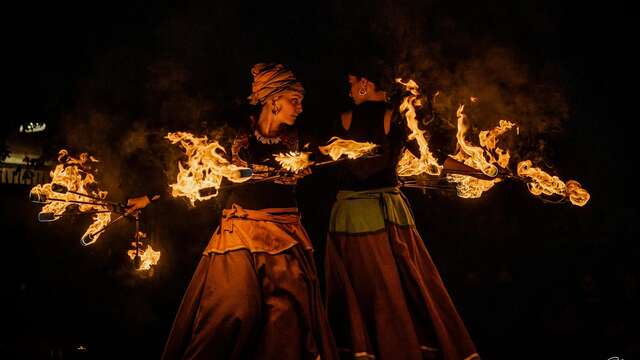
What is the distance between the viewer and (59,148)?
5.13 m

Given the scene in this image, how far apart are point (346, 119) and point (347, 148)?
1.12 feet

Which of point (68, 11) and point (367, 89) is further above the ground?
point (68, 11)

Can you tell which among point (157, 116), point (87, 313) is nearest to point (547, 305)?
point (157, 116)

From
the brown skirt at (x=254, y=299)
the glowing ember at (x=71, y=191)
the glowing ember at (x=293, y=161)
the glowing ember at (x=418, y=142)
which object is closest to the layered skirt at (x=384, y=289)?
the brown skirt at (x=254, y=299)

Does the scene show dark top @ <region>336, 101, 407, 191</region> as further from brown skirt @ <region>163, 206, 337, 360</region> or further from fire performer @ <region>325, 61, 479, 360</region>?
brown skirt @ <region>163, 206, 337, 360</region>

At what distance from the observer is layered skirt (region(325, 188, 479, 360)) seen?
12.3 feet

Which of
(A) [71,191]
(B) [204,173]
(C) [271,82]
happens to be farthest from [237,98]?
(A) [71,191]

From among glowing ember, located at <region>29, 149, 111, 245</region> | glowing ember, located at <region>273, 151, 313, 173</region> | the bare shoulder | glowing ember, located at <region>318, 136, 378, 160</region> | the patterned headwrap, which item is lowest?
glowing ember, located at <region>29, 149, 111, 245</region>

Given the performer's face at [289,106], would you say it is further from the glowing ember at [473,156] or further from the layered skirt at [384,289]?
the glowing ember at [473,156]

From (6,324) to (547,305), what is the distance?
20.3 ft

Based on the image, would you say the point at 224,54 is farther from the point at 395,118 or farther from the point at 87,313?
the point at 87,313

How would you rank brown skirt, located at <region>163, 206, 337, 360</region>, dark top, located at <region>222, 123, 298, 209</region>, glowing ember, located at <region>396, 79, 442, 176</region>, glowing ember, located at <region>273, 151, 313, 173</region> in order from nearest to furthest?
brown skirt, located at <region>163, 206, 337, 360</region> < glowing ember, located at <region>273, 151, 313, 173</region> < dark top, located at <region>222, 123, 298, 209</region> < glowing ember, located at <region>396, 79, 442, 176</region>

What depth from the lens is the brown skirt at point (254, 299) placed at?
139 inches

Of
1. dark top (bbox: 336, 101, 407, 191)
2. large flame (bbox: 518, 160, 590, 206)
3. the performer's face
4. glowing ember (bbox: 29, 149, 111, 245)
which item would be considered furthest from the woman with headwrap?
large flame (bbox: 518, 160, 590, 206)
